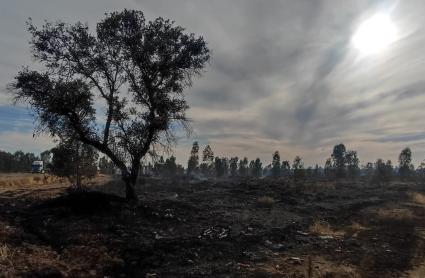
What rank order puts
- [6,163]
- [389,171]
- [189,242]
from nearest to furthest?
1. [189,242]
2. [6,163]
3. [389,171]

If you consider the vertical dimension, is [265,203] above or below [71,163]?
below

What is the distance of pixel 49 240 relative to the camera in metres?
14.6

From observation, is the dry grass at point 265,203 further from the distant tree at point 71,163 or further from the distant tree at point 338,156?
the distant tree at point 338,156

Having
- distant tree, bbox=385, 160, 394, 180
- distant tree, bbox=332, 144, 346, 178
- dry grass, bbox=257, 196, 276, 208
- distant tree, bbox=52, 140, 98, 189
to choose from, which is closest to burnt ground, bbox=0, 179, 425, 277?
dry grass, bbox=257, 196, 276, 208

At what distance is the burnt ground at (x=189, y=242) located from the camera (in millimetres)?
12430

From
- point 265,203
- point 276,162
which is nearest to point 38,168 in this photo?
point 265,203

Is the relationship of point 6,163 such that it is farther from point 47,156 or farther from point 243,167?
point 243,167

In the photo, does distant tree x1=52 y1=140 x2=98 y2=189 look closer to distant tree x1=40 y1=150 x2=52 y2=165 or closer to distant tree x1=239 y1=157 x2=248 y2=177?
distant tree x1=40 y1=150 x2=52 y2=165

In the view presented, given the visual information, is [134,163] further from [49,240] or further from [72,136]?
[49,240]

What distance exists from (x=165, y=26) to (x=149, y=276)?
13.8m

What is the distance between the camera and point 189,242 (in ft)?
51.9

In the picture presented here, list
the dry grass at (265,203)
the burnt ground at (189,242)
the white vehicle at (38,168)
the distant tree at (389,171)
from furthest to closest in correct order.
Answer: the distant tree at (389,171) → the white vehicle at (38,168) → the dry grass at (265,203) → the burnt ground at (189,242)

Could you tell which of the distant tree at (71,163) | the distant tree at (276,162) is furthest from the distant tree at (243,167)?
the distant tree at (71,163)

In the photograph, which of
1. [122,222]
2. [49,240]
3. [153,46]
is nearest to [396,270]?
[122,222]
